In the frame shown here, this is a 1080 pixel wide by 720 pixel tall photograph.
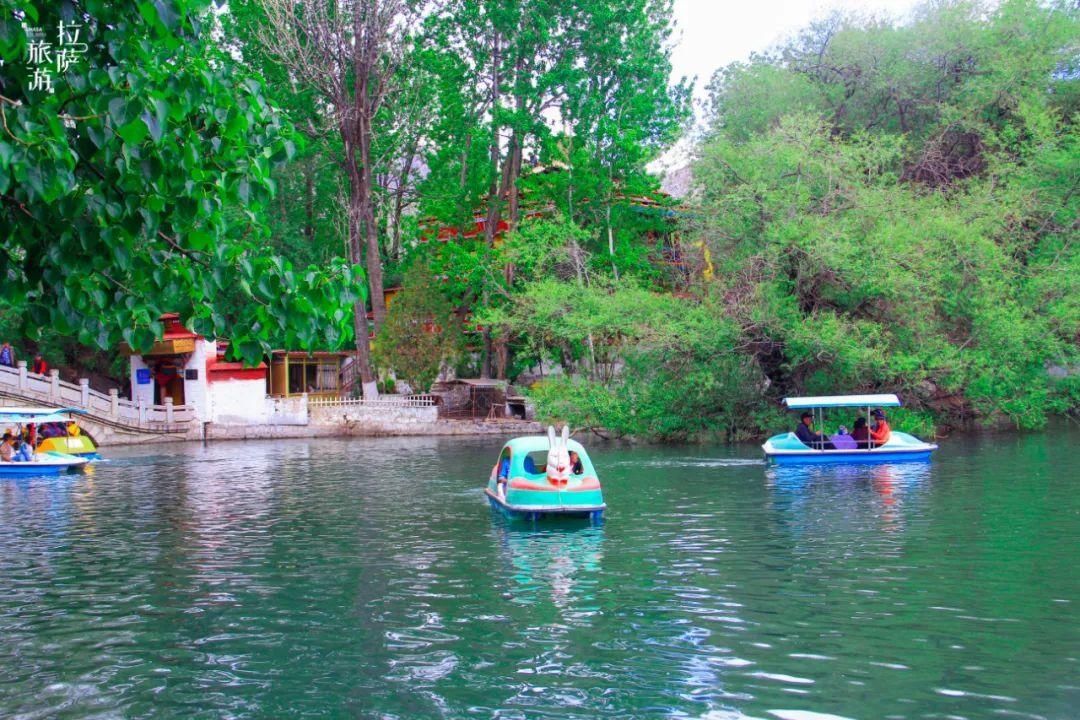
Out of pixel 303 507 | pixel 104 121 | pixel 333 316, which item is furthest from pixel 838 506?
pixel 104 121

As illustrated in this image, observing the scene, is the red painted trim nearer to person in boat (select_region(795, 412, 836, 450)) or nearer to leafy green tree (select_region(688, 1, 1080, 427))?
person in boat (select_region(795, 412, 836, 450))

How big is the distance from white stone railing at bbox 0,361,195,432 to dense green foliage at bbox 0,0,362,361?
32830 mm

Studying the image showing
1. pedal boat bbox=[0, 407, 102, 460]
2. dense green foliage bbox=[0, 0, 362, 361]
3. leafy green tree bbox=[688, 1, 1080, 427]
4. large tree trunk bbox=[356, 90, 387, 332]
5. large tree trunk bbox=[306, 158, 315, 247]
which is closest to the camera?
dense green foliage bbox=[0, 0, 362, 361]

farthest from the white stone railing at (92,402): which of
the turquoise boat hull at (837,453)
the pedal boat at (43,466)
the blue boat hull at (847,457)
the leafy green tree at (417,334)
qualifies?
the blue boat hull at (847,457)

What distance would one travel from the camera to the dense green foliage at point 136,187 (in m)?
6.44

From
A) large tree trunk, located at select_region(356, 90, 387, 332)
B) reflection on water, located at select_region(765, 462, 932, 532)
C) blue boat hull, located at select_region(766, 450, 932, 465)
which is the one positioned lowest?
reflection on water, located at select_region(765, 462, 932, 532)

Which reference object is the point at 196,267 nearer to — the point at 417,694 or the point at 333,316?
the point at 333,316

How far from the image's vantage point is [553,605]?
1186 centimetres

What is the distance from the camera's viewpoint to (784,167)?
3291 centimetres

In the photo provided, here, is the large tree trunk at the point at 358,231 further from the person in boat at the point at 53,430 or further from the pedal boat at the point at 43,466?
the pedal boat at the point at 43,466

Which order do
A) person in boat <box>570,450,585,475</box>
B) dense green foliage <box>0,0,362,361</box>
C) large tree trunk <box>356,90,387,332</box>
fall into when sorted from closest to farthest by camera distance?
dense green foliage <box>0,0,362,361</box>
person in boat <box>570,450,585,475</box>
large tree trunk <box>356,90,387,332</box>

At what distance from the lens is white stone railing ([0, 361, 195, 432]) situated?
37.4 meters

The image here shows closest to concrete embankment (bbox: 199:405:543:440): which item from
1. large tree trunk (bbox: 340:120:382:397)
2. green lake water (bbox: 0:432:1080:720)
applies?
large tree trunk (bbox: 340:120:382:397)

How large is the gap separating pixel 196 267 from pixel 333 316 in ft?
3.46
